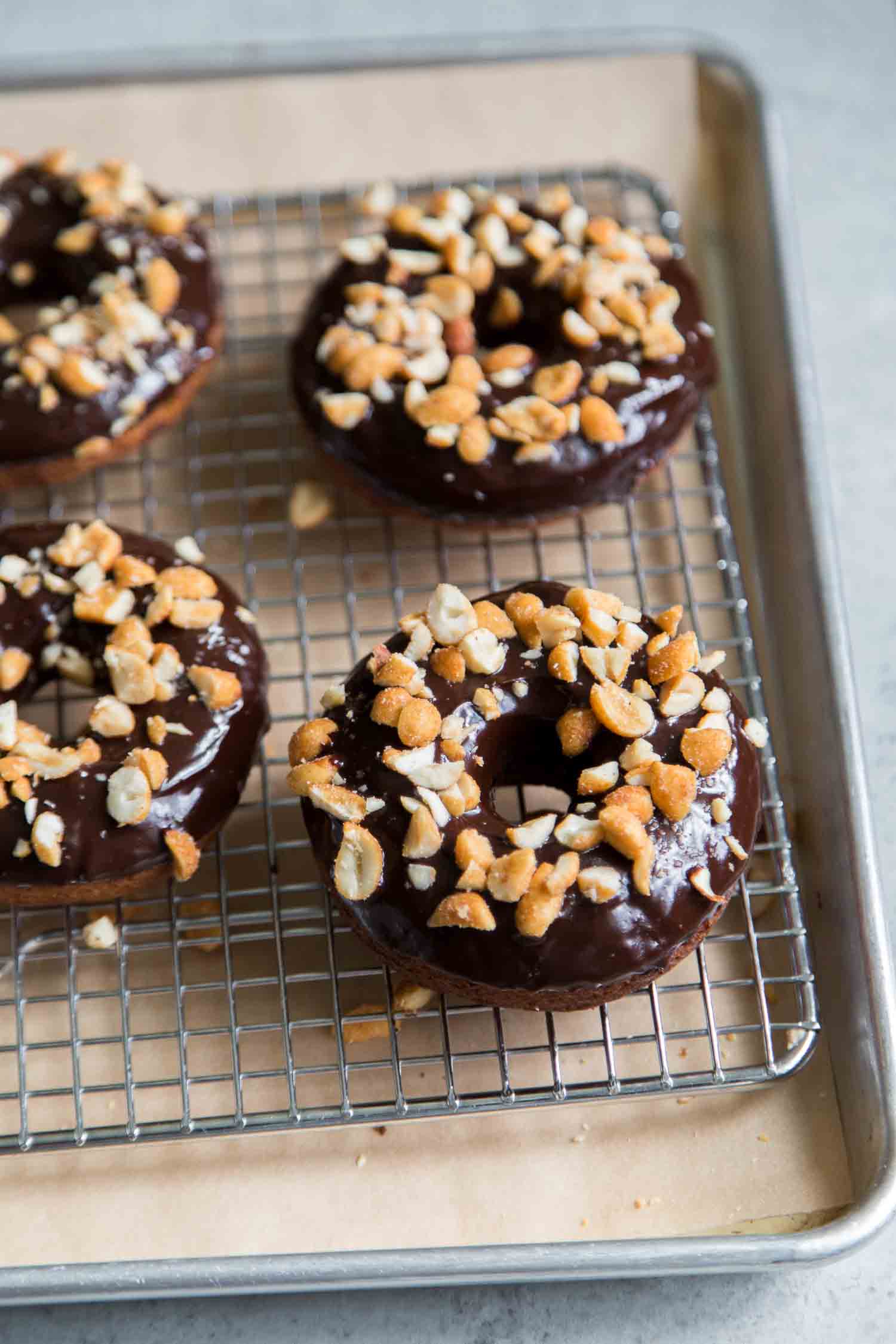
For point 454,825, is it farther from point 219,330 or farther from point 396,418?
point 219,330

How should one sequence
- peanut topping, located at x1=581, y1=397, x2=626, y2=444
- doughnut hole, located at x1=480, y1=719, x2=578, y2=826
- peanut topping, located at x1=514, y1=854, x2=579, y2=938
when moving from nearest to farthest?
peanut topping, located at x1=514, y1=854, x2=579, y2=938 < doughnut hole, located at x1=480, y1=719, x2=578, y2=826 < peanut topping, located at x1=581, y1=397, x2=626, y2=444

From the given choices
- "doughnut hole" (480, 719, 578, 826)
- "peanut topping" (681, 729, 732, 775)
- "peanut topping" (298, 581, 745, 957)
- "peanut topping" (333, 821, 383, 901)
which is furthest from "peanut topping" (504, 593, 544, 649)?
"peanut topping" (333, 821, 383, 901)

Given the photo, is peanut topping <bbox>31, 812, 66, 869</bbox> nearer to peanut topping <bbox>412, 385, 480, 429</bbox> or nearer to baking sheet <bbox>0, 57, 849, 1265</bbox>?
baking sheet <bbox>0, 57, 849, 1265</bbox>

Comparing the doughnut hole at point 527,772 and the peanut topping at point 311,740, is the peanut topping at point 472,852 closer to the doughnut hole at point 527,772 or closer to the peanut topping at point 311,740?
the doughnut hole at point 527,772

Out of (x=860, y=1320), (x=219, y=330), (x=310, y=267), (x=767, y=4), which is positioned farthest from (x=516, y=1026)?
(x=767, y=4)

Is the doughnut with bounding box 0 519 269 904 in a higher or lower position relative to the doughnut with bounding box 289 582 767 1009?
lower

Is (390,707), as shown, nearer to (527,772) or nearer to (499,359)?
(527,772)
